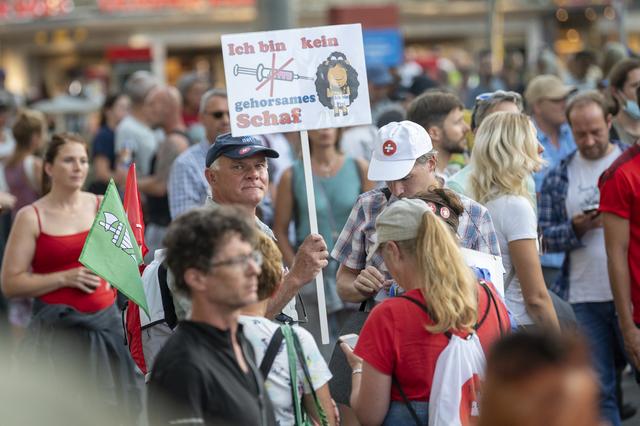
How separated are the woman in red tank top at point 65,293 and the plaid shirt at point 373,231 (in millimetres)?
2129

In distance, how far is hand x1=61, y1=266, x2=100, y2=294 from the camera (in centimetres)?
668

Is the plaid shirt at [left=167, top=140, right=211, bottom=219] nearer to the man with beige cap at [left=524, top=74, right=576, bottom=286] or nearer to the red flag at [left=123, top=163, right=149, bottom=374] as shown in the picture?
the red flag at [left=123, top=163, right=149, bottom=374]

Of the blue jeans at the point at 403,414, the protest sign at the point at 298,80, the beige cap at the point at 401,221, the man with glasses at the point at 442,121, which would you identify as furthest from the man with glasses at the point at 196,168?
the blue jeans at the point at 403,414

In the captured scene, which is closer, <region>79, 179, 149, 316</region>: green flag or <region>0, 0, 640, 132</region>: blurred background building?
<region>79, 179, 149, 316</region>: green flag

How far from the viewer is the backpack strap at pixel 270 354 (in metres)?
3.73

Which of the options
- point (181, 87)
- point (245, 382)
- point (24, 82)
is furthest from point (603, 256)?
point (24, 82)

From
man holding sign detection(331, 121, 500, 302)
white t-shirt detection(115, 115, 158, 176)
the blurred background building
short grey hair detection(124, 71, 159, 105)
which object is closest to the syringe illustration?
man holding sign detection(331, 121, 500, 302)

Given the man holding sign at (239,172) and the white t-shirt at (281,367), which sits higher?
the man holding sign at (239,172)

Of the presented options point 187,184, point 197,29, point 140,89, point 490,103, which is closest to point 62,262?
point 187,184

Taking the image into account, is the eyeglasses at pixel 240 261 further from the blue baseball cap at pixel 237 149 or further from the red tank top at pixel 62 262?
the red tank top at pixel 62 262

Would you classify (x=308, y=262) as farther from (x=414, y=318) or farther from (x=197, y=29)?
(x=197, y=29)

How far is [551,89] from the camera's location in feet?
26.6

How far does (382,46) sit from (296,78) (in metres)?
10.8

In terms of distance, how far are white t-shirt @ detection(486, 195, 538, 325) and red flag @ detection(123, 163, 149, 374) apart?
1681 mm
